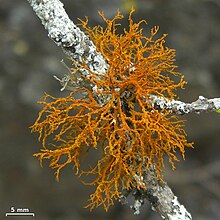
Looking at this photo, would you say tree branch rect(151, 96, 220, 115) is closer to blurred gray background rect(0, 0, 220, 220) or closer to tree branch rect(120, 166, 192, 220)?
tree branch rect(120, 166, 192, 220)

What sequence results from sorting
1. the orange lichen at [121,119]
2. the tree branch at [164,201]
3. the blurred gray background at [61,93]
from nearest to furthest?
the orange lichen at [121,119] → the tree branch at [164,201] → the blurred gray background at [61,93]

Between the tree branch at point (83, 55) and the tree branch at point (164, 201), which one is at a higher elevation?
the tree branch at point (83, 55)

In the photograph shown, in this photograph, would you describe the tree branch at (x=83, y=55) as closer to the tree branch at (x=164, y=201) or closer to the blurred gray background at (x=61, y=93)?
the tree branch at (x=164, y=201)

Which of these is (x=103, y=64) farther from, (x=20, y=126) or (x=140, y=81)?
(x=20, y=126)

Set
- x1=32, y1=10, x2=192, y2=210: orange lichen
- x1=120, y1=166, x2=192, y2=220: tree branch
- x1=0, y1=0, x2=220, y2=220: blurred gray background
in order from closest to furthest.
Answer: x1=32, y1=10, x2=192, y2=210: orange lichen → x1=120, y1=166, x2=192, y2=220: tree branch → x1=0, y1=0, x2=220, y2=220: blurred gray background

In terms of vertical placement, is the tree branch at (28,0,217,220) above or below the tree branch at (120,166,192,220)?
above

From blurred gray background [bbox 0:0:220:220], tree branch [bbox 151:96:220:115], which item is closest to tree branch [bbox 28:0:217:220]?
tree branch [bbox 151:96:220:115]

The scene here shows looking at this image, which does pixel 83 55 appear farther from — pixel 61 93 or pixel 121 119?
pixel 61 93

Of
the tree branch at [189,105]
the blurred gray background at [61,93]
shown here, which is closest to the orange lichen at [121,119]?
the tree branch at [189,105]
